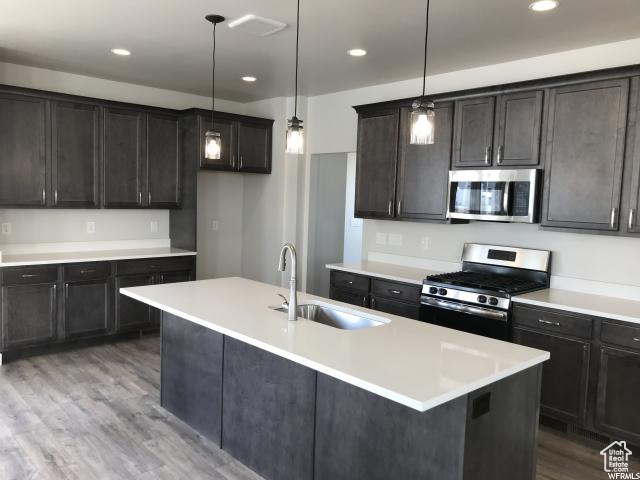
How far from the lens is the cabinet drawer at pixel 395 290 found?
13.9ft

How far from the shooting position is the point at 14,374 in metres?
4.20

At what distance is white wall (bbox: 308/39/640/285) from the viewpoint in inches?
145

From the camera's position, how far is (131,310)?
5133 millimetres

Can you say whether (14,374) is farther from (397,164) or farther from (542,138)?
(542,138)

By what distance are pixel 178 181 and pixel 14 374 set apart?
95.8 inches

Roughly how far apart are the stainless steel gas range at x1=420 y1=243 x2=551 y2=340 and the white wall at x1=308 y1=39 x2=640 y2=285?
115mm

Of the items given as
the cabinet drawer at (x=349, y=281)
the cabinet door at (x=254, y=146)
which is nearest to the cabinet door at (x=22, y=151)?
the cabinet door at (x=254, y=146)

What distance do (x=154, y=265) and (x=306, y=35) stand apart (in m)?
2.80

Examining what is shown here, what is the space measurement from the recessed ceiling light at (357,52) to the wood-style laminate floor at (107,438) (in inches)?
120

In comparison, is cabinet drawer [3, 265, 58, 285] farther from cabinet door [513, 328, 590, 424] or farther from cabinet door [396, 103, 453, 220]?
cabinet door [513, 328, 590, 424]

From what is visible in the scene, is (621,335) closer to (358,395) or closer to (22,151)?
(358,395)

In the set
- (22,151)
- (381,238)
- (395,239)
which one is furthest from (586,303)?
(22,151)

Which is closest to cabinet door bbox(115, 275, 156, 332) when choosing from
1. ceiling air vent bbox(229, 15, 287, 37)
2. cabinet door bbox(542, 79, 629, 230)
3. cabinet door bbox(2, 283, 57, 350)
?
cabinet door bbox(2, 283, 57, 350)

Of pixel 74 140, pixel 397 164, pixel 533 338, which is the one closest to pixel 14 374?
pixel 74 140
